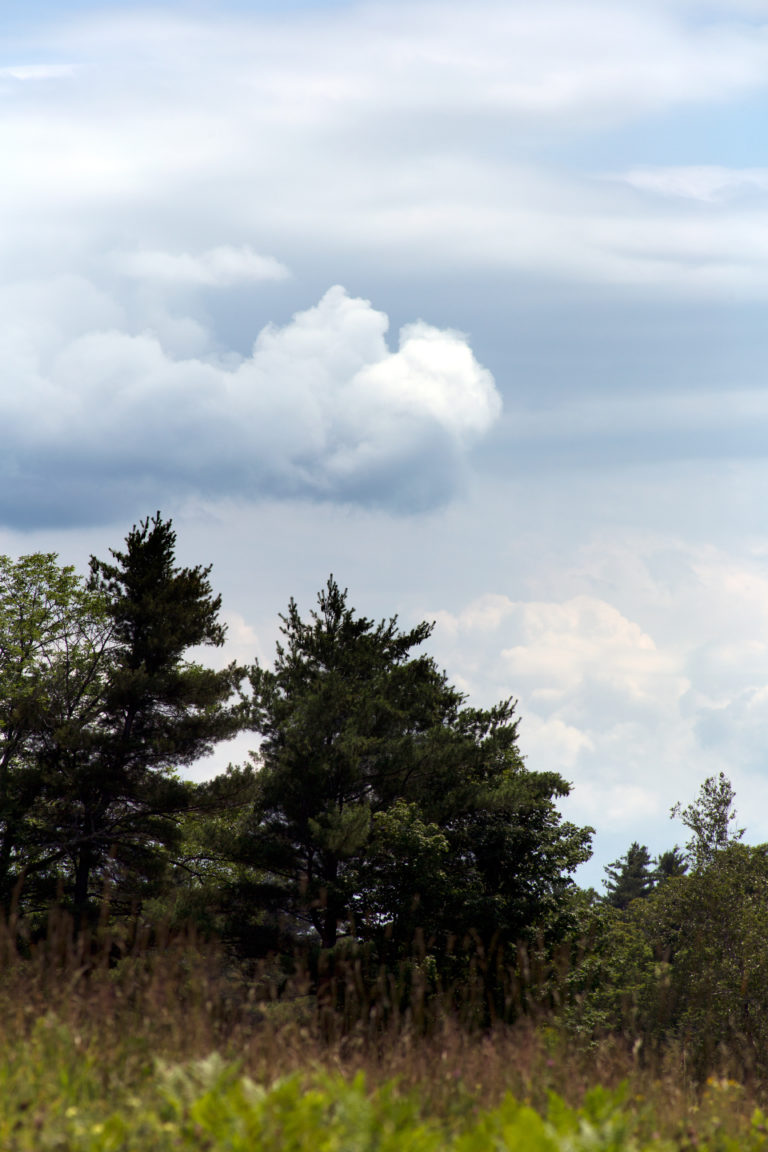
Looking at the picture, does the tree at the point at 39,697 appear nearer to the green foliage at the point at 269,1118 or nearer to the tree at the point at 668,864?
the green foliage at the point at 269,1118

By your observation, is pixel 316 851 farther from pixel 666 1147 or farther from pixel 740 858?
pixel 666 1147

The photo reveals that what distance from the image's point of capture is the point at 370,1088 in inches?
227

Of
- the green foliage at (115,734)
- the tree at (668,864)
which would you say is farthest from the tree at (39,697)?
the tree at (668,864)

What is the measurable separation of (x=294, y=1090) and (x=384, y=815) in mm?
20369

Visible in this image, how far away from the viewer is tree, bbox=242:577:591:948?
24391 mm

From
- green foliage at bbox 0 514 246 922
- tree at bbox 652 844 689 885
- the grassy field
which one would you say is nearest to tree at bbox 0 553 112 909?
green foliage at bbox 0 514 246 922

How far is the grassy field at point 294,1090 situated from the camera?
4.56m

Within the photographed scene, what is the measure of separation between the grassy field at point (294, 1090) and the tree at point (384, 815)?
671 inches

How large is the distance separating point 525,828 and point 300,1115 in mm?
22897

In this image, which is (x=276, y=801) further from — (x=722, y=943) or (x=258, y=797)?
(x=722, y=943)

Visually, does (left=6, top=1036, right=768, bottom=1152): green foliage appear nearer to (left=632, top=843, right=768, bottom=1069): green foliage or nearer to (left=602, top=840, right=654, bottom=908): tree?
(left=632, top=843, right=768, bottom=1069): green foliage

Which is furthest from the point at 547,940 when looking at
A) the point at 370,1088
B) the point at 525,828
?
the point at 370,1088

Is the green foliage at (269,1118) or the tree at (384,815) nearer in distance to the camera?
the green foliage at (269,1118)

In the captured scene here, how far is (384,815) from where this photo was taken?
24844 mm
